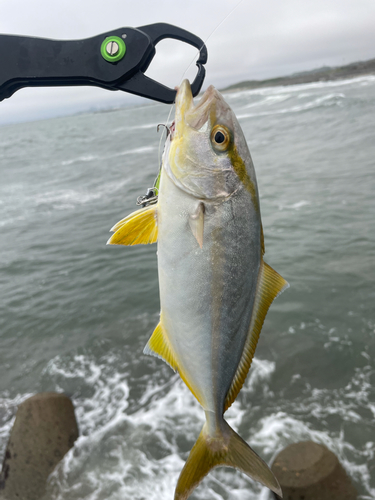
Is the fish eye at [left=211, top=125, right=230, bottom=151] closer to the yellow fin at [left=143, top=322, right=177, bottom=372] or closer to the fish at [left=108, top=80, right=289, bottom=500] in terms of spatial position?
→ the fish at [left=108, top=80, right=289, bottom=500]

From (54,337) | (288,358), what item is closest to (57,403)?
(54,337)

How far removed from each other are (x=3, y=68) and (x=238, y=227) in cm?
216

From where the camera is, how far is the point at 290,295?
9234 millimetres

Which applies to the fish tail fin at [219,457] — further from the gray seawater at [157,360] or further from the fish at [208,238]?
the gray seawater at [157,360]

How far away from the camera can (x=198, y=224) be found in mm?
1859

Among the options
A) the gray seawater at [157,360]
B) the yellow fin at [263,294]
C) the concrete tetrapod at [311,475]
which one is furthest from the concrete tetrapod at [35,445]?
the yellow fin at [263,294]

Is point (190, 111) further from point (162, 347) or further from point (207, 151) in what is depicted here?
point (162, 347)

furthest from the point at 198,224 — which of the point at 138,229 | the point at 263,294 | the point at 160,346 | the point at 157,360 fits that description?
the point at 157,360

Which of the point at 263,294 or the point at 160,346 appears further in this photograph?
the point at 160,346

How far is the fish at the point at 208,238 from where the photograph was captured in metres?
1.90

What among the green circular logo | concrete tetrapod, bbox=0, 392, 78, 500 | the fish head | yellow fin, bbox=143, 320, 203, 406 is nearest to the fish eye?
the fish head

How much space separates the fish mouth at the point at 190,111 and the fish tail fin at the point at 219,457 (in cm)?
174

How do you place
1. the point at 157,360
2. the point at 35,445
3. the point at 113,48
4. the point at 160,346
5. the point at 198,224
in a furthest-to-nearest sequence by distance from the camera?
the point at 157,360
the point at 35,445
the point at 113,48
the point at 160,346
the point at 198,224

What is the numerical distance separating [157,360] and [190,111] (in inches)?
264
